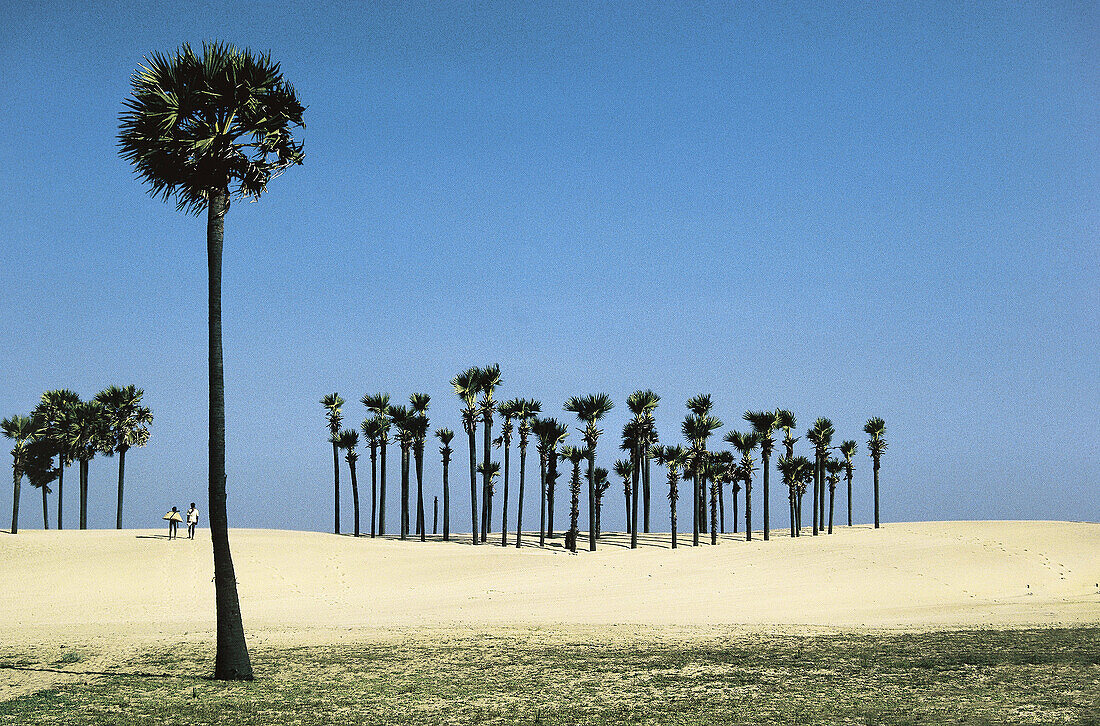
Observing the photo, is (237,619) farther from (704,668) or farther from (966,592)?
(966,592)

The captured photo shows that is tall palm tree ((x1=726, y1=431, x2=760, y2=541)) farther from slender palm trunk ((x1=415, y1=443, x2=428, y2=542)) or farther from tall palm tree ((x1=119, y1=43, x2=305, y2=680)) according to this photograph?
tall palm tree ((x1=119, y1=43, x2=305, y2=680))

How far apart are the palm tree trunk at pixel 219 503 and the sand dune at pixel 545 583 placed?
11595mm

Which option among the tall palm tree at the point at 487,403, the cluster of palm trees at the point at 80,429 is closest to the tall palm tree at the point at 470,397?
the tall palm tree at the point at 487,403

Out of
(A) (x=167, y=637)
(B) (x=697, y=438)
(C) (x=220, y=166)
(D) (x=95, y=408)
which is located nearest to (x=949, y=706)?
(C) (x=220, y=166)

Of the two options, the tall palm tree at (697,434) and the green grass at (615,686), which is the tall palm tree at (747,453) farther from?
the green grass at (615,686)

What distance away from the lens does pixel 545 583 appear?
46.9m

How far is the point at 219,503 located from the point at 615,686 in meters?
8.59

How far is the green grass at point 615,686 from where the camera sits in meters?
14.5

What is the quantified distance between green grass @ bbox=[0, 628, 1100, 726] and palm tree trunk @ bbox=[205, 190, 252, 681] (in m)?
0.60

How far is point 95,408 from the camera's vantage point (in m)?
76.8

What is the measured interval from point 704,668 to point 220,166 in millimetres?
14707

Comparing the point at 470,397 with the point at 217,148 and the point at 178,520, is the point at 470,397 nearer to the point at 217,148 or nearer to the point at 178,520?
the point at 178,520

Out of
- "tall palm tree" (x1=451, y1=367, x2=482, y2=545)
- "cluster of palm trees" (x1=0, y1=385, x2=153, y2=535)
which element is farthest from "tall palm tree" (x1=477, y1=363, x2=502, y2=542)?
"cluster of palm trees" (x1=0, y1=385, x2=153, y2=535)

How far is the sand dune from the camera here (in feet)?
108
